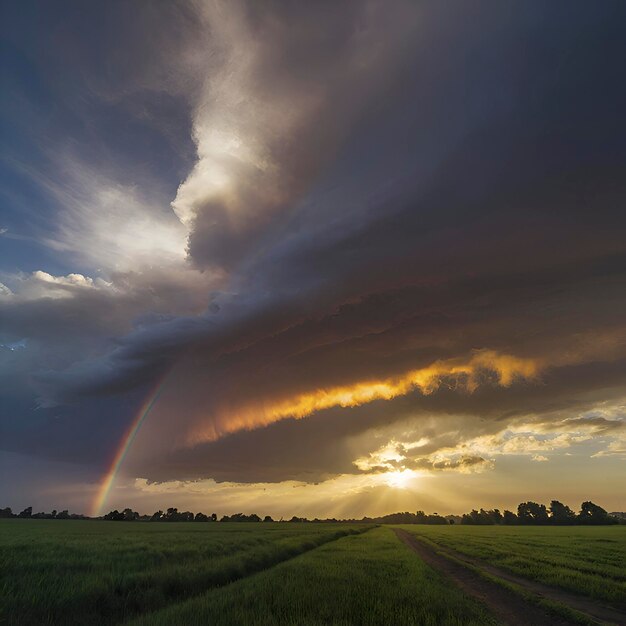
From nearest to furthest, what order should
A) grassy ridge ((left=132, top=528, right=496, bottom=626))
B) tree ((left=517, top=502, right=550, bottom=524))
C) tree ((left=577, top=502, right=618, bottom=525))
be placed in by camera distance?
grassy ridge ((left=132, top=528, right=496, bottom=626))
tree ((left=577, top=502, right=618, bottom=525))
tree ((left=517, top=502, right=550, bottom=524))

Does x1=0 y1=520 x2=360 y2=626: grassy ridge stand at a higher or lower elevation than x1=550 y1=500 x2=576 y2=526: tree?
lower

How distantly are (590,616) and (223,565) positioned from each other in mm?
15105

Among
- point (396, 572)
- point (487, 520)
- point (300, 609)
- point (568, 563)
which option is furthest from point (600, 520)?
point (300, 609)

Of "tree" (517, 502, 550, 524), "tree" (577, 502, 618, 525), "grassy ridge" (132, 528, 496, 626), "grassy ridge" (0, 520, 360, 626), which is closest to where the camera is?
"grassy ridge" (132, 528, 496, 626)

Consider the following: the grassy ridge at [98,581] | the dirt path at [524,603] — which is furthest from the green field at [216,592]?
the dirt path at [524,603]

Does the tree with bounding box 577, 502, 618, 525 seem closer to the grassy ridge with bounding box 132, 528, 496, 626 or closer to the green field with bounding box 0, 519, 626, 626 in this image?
the green field with bounding box 0, 519, 626, 626

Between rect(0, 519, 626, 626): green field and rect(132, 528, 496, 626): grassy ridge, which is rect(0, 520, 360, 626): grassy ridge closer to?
rect(0, 519, 626, 626): green field

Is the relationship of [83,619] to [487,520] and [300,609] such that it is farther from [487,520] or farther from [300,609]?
[487,520]

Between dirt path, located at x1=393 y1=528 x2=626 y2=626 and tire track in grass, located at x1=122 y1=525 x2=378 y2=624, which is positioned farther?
dirt path, located at x1=393 y1=528 x2=626 y2=626

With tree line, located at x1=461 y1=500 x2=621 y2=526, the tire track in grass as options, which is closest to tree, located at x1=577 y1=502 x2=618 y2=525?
tree line, located at x1=461 y1=500 x2=621 y2=526

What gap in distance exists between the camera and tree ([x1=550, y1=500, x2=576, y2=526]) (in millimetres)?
159400

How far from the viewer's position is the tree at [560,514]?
159400mm

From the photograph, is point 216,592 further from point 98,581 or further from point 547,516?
point 547,516

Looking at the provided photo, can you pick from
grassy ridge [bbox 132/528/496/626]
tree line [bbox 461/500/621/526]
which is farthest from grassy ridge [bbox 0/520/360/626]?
tree line [bbox 461/500/621/526]
